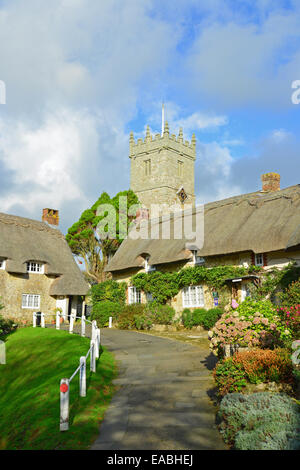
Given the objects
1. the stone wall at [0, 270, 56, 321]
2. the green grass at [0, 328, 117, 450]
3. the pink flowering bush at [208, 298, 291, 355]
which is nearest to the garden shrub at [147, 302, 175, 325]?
the green grass at [0, 328, 117, 450]

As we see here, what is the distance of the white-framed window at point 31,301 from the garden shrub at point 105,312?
15.5 ft

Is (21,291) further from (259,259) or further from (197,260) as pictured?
(259,259)

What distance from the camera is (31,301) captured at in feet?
97.9

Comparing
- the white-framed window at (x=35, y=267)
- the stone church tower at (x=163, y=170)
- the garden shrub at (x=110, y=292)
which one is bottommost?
the garden shrub at (x=110, y=292)

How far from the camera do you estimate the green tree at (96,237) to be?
4012cm

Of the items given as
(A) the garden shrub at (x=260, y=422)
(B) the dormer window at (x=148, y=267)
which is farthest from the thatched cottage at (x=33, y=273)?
(A) the garden shrub at (x=260, y=422)

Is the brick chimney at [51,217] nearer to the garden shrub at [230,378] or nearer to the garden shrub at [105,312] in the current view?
the garden shrub at [105,312]

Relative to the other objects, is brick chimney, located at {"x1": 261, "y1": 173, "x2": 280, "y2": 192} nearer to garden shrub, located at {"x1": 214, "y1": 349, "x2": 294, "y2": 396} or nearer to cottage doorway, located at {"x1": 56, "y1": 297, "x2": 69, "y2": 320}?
cottage doorway, located at {"x1": 56, "y1": 297, "x2": 69, "y2": 320}

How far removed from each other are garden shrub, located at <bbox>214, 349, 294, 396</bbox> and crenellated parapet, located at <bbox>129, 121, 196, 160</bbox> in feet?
174

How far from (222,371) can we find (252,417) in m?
2.47

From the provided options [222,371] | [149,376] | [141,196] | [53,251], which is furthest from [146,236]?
[141,196]

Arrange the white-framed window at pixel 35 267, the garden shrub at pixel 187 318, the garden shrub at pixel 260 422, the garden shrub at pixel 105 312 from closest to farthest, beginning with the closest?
the garden shrub at pixel 260 422, the garden shrub at pixel 187 318, the garden shrub at pixel 105 312, the white-framed window at pixel 35 267

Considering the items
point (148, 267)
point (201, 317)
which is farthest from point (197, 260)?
point (148, 267)

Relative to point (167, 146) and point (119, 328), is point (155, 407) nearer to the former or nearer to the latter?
point (119, 328)
